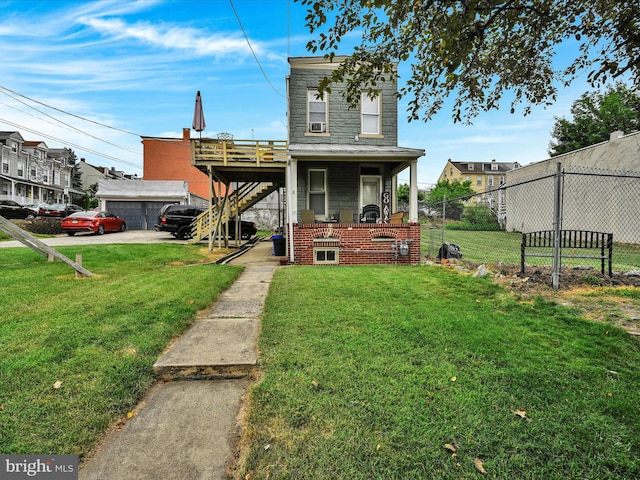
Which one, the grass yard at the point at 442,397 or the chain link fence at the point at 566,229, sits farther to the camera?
the chain link fence at the point at 566,229

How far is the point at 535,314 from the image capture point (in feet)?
14.7

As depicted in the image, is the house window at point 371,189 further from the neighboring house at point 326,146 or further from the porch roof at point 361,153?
the porch roof at point 361,153

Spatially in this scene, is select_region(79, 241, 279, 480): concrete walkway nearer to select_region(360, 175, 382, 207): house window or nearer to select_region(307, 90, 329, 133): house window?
select_region(360, 175, 382, 207): house window

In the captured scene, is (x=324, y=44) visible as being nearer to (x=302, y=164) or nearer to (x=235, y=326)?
(x=235, y=326)

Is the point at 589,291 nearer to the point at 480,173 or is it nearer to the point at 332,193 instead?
the point at 332,193

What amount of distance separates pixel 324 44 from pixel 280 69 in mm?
10736

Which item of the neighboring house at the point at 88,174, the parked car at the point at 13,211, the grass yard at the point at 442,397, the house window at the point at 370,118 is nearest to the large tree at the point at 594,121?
the house window at the point at 370,118

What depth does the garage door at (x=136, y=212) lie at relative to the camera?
25.5 meters

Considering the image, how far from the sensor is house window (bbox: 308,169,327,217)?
1246 cm

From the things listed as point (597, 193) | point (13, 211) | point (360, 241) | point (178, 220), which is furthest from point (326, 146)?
point (13, 211)

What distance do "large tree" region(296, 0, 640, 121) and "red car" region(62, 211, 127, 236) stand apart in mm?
20317

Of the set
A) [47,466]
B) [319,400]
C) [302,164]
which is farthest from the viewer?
[302,164]

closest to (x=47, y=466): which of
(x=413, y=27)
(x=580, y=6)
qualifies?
(x=413, y=27)

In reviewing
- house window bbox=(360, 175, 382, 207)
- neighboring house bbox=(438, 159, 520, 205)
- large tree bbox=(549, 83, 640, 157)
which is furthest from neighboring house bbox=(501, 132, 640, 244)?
neighboring house bbox=(438, 159, 520, 205)
